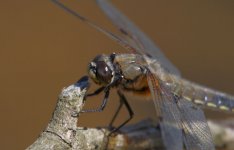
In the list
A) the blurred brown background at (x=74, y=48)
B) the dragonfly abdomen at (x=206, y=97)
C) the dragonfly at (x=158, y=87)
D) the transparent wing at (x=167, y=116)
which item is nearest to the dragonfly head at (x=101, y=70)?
the dragonfly at (x=158, y=87)

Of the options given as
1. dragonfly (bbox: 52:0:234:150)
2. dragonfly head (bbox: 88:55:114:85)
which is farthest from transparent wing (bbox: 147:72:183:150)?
dragonfly head (bbox: 88:55:114:85)

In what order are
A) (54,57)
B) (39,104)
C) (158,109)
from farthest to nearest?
(54,57) < (39,104) < (158,109)

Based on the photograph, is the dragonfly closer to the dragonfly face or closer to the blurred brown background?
the dragonfly face

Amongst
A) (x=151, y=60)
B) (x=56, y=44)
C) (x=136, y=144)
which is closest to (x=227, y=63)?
(x=56, y=44)

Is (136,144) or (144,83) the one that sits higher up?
(144,83)

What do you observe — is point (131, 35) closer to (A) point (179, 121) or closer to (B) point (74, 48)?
(A) point (179, 121)

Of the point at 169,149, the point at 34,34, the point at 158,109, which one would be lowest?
the point at 169,149

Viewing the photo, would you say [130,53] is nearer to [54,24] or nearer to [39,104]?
[39,104]
